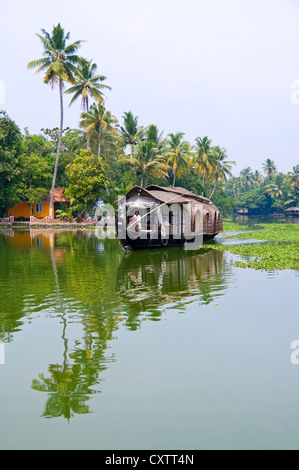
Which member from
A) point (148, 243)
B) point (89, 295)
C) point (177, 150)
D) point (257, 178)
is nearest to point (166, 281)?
point (89, 295)

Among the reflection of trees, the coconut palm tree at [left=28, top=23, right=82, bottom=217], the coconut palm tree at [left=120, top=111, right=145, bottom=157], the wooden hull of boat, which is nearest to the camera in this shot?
the reflection of trees

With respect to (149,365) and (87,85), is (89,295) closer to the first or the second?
(149,365)

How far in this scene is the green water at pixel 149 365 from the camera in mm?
3975

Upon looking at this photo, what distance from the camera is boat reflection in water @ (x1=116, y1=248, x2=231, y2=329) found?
8566 millimetres

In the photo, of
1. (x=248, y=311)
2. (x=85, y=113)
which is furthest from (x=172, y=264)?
(x=85, y=113)

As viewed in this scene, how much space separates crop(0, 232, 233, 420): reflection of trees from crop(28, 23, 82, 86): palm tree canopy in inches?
842

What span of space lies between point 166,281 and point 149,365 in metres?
5.71

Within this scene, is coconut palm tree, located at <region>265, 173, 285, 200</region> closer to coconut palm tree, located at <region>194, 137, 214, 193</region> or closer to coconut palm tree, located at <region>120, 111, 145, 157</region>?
coconut palm tree, located at <region>194, 137, 214, 193</region>

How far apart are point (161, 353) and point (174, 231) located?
1366cm

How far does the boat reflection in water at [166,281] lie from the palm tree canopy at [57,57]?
907 inches

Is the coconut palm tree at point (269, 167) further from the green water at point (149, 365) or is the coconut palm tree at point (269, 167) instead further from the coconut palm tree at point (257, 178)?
the green water at point (149, 365)

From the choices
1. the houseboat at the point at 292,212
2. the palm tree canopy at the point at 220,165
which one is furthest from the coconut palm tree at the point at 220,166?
the houseboat at the point at 292,212

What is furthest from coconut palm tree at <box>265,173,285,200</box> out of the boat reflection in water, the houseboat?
the boat reflection in water

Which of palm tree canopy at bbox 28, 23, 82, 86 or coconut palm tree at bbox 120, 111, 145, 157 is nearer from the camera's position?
palm tree canopy at bbox 28, 23, 82, 86
